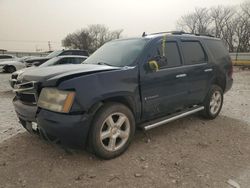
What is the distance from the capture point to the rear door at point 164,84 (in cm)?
370

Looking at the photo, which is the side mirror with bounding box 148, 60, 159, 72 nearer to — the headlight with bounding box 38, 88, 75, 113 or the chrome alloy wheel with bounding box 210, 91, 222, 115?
the headlight with bounding box 38, 88, 75, 113

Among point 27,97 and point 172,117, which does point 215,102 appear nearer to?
point 172,117

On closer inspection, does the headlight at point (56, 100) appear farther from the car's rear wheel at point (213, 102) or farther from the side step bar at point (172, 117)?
the car's rear wheel at point (213, 102)

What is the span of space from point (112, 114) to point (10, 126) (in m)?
2.73

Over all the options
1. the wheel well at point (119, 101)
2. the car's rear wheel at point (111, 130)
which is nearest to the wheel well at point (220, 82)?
the wheel well at point (119, 101)

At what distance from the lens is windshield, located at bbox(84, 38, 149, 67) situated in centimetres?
380

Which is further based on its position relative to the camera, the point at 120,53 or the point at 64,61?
the point at 64,61

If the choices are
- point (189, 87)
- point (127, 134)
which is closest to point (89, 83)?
point (127, 134)

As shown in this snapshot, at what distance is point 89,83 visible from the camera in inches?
117

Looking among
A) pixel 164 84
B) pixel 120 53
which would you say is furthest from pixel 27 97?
pixel 164 84

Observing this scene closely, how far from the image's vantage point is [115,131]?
3361 mm

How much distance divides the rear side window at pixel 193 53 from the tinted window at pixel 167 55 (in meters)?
0.25

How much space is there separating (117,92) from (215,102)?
9.89ft

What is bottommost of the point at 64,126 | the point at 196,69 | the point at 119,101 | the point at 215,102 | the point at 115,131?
the point at 215,102
